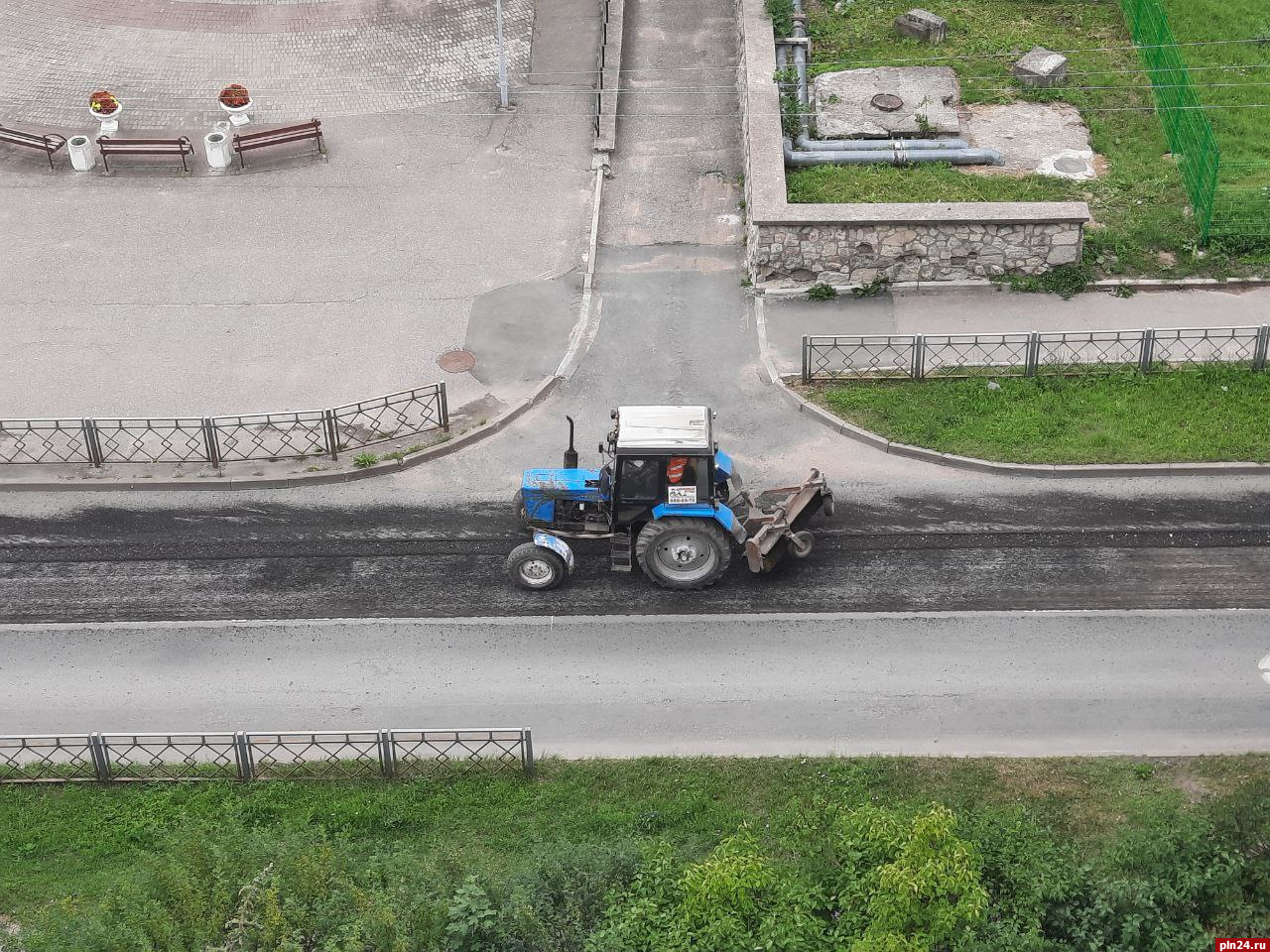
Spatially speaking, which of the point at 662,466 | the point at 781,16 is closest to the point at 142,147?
the point at 781,16

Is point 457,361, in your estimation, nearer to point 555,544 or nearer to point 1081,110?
point 555,544

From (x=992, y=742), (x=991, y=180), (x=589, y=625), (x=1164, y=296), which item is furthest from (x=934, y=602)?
(x=991, y=180)

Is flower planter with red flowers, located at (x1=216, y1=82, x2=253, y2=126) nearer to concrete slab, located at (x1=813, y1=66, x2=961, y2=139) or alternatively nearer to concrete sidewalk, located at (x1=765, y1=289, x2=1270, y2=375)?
concrete slab, located at (x1=813, y1=66, x2=961, y2=139)

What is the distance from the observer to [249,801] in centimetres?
1822

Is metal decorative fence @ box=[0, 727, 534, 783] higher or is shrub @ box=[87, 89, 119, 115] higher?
shrub @ box=[87, 89, 119, 115]

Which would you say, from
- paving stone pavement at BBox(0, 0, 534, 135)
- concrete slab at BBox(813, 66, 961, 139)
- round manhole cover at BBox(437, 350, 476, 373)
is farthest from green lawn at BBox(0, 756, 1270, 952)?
paving stone pavement at BBox(0, 0, 534, 135)

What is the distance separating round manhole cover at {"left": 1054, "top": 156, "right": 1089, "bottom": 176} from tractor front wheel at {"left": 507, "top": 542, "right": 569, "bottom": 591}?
14669 millimetres

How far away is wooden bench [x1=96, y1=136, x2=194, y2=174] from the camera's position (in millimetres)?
31125

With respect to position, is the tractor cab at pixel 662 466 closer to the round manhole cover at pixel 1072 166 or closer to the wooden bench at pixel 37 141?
the round manhole cover at pixel 1072 166

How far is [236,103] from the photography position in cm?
3247

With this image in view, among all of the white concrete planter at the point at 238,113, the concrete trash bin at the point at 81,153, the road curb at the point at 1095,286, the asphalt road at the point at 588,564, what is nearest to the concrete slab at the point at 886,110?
the road curb at the point at 1095,286

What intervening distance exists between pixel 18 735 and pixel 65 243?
1297 cm

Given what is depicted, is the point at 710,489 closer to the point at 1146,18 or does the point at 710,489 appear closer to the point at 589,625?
the point at 589,625

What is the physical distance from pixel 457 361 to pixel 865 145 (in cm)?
979
